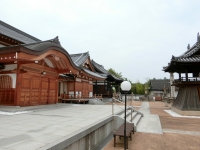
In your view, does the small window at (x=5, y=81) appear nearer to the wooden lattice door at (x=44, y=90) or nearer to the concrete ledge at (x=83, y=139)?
the wooden lattice door at (x=44, y=90)

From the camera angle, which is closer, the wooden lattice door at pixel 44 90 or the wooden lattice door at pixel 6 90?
the wooden lattice door at pixel 6 90

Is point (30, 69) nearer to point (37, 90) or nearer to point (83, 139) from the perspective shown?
point (37, 90)

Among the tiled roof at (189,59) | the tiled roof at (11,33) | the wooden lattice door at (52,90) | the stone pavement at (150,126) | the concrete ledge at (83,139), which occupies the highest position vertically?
the tiled roof at (11,33)

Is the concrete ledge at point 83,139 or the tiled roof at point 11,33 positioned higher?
the tiled roof at point 11,33

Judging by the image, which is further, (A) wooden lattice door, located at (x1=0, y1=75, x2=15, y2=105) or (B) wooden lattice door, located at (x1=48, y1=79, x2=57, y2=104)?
(B) wooden lattice door, located at (x1=48, y1=79, x2=57, y2=104)

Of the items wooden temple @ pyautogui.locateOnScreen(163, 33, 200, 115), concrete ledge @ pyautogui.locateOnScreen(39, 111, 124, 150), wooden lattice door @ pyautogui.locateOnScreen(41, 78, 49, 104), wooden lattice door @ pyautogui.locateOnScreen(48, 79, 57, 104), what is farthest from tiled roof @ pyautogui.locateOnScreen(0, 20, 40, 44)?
wooden temple @ pyautogui.locateOnScreen(163, 33, 200, 115)

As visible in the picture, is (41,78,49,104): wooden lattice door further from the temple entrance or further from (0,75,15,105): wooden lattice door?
(0,75,15,105): wooden lattice door

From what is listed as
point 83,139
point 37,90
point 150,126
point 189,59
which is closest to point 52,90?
point 37,90

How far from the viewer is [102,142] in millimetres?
6258

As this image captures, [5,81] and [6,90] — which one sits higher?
[5,81]

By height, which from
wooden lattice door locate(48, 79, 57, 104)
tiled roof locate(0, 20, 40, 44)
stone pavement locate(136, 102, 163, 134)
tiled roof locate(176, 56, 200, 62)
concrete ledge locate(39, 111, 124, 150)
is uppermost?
tiled roof locate(0, 20, 40, 44)

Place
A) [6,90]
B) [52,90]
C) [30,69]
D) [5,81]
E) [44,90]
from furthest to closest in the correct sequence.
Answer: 1. [52,90]
2. [44,90]
3. [30,69]
4. [5,81]
5. [6,90]

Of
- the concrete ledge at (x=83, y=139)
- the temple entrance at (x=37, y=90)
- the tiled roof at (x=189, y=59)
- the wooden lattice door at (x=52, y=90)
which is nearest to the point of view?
the concrete ledge at (x=83, y=139)

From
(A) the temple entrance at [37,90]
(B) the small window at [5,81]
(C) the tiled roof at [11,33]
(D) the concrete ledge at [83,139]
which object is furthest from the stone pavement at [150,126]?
(C) the tiled roof at [11,33]
